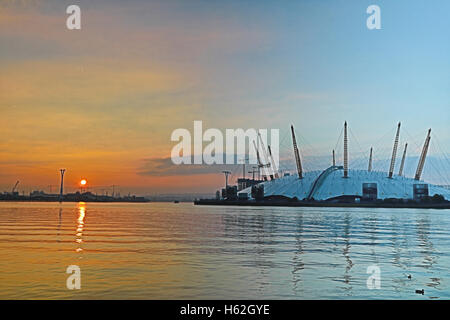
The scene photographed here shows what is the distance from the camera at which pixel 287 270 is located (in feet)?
82.9

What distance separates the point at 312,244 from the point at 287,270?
1494cm

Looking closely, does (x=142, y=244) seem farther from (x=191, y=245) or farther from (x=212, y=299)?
(x=212, y=299)

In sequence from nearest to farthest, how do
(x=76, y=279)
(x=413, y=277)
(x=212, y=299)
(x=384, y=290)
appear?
(x=212, y=299) → (x=384, y=290) → (x=76, y=279) → (x=413, y=277)

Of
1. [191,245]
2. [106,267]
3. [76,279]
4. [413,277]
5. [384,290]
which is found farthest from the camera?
[191,245]

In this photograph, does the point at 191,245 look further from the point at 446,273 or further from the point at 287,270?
the point at 446,273

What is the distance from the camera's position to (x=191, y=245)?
124 feet

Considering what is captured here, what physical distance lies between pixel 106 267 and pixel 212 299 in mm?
9513
